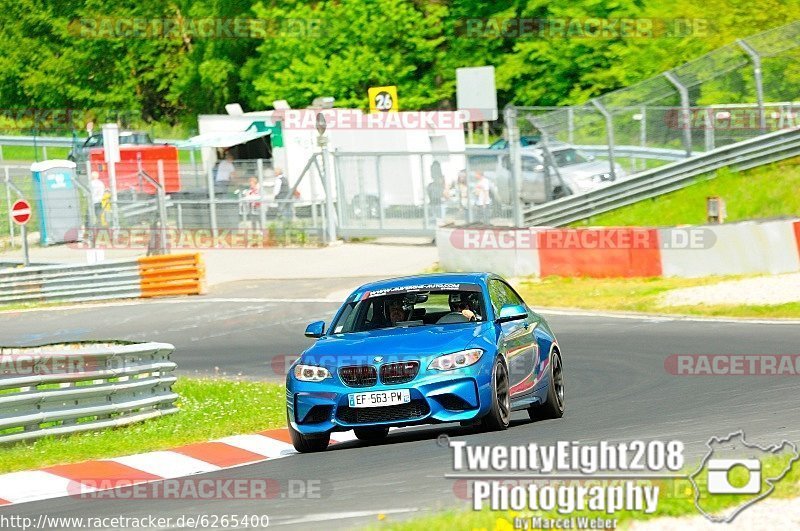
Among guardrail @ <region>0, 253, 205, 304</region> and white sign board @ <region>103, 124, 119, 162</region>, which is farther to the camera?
white sign board @ <region>103, 124, 119, 162</region>

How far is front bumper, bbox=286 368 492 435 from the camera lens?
11367 mm

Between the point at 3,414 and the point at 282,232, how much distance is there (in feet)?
79.0

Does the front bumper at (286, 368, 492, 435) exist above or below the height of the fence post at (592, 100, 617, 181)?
below

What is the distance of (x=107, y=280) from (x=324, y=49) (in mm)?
28517

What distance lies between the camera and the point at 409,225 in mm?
35312

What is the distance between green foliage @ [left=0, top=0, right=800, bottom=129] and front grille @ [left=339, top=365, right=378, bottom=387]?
1158 inches

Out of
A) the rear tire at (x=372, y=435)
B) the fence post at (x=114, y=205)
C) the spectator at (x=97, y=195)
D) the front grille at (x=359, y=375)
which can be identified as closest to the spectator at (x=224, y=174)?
the fence post at (x=114, y=205)

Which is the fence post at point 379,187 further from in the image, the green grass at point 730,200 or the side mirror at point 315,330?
the side mirror at point 315,330

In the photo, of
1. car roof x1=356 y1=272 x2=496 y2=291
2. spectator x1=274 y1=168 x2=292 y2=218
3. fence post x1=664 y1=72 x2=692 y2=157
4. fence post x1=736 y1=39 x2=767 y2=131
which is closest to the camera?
car roof x1=356 y1=272 x2=496 y2=291

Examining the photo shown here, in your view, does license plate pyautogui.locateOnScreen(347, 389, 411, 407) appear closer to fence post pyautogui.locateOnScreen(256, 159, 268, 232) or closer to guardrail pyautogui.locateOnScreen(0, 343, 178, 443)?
guardrail pyautogui.locateOnScreen(0, 343, 178, 443)

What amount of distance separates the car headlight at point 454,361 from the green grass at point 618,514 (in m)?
3.16

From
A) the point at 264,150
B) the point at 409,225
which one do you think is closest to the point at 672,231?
the point at 409,225

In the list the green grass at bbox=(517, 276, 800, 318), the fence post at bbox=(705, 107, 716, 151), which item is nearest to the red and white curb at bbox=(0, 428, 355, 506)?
the green grass at bbox=(517, 276, 800, 318)

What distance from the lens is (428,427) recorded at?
44.7 feet
